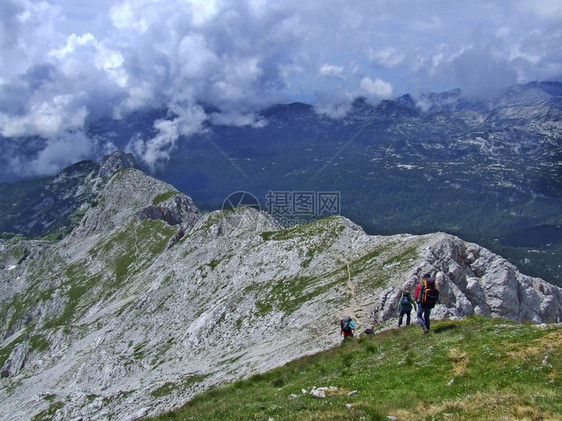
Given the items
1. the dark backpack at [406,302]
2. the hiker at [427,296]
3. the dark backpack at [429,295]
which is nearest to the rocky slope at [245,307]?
the dark backpack at [406,302]

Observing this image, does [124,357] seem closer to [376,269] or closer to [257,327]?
[257,327]

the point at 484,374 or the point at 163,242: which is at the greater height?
the point at 484,374

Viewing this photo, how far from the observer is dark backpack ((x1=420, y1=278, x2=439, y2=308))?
33.9 metres

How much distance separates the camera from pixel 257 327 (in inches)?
2854

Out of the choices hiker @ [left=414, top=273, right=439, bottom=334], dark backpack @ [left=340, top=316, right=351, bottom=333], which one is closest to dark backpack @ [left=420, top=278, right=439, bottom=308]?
hiker @ [left=414, top=273, right=439, bottom=334]

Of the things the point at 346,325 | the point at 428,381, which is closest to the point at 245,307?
the point at 346,325

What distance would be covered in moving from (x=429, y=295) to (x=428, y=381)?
10261 millimetres

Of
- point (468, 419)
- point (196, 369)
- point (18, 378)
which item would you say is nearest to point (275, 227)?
point (196, 369)

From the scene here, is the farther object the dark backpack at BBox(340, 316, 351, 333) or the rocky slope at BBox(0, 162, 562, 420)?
the rocky slope at BBox(0, 162, 562, 420)

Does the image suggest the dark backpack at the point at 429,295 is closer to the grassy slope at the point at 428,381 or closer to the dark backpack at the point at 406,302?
the grassy slope at the point at 428,381

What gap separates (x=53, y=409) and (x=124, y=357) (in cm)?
1541

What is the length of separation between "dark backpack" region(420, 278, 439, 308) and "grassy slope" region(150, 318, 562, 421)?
238 centimetres

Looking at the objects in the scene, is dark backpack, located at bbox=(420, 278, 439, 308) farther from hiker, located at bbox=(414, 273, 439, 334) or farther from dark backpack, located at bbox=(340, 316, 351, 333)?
dark backpack, located at bbox=(340, 316, 351, 333)

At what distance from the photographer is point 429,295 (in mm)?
33906
